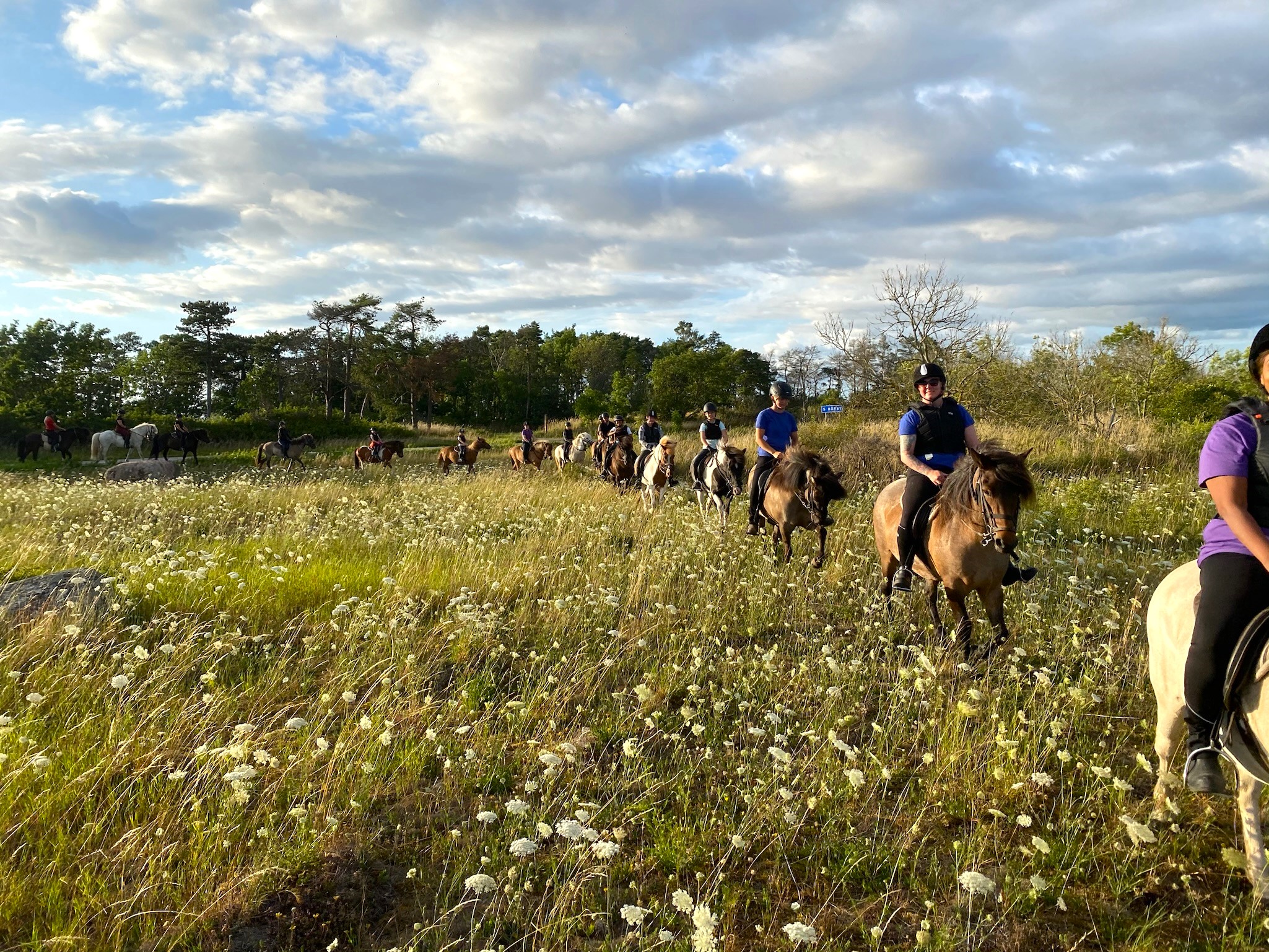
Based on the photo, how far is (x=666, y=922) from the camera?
262cm

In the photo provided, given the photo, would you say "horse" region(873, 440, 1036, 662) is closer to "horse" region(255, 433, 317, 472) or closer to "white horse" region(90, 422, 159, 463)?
"horse" region(255, 433, 317, 472)

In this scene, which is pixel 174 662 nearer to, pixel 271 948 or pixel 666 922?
pixel 271 948

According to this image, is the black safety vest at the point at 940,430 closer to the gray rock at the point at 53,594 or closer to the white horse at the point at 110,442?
the gray rock at the point at 53,594

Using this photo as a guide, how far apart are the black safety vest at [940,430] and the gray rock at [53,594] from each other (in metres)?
6.96

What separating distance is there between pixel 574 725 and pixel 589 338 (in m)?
79.6

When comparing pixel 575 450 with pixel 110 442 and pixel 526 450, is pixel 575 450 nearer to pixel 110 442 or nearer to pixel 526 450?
pixel 526 450

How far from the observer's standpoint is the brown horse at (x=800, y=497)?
28.3ft

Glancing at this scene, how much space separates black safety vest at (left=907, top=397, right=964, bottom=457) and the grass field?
1594mm

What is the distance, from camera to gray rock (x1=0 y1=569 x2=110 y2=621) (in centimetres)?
497

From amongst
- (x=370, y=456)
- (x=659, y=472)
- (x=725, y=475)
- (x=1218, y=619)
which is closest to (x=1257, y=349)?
(x=1218, y=619)

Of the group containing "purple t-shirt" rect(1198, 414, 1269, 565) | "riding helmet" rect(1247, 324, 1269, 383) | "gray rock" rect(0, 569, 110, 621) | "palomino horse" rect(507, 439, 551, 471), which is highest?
"riding helmet" rect(1247, 324, 1269, 383)

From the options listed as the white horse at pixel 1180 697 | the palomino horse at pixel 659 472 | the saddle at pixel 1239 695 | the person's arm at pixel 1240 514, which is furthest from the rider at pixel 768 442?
the person's arm at pixel 1240 514

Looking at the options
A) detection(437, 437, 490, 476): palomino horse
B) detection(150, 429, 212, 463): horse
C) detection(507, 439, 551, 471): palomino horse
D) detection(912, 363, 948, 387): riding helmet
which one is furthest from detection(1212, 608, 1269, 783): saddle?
detection(150, 429, 212, 463): horse

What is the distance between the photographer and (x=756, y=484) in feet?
32.6
